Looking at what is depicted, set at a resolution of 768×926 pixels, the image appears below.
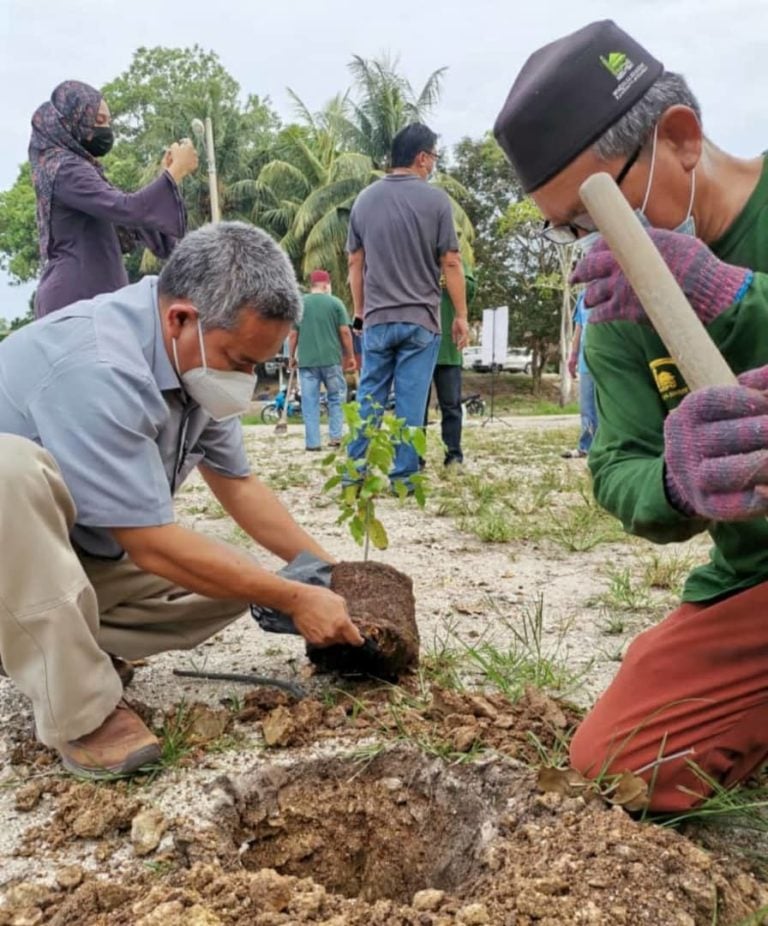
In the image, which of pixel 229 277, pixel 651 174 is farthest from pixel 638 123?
pixel 229 277

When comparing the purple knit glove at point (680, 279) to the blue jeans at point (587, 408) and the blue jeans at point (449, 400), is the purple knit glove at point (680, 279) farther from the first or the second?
the blue jeans at point (587, 408)

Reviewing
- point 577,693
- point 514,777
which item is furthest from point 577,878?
point 577,693

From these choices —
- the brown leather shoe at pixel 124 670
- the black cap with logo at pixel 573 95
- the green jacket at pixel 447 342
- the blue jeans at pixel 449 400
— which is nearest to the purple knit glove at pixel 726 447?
the black cap with logo at pixel 573 95

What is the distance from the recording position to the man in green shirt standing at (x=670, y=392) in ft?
4.48

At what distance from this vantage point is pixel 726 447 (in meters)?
1.28

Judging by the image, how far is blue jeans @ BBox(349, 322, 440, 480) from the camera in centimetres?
472

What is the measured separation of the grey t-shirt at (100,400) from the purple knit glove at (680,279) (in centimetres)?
Result: 100

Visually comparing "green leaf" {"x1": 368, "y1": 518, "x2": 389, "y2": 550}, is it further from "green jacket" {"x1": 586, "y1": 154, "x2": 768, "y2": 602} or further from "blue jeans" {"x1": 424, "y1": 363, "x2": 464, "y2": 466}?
"blue jeans" {"x1": 424, "y1": 363, "x2": 464, "y2": 466}

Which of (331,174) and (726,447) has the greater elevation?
(331,174)

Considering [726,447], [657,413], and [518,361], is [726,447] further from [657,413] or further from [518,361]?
[518,361]

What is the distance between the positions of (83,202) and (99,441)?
1.68 m

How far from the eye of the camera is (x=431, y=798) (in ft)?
6.13

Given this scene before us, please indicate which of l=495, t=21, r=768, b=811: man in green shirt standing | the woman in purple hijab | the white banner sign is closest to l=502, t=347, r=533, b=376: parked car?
the white banner sign

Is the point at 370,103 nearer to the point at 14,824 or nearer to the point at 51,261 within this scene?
the point at 51,261
